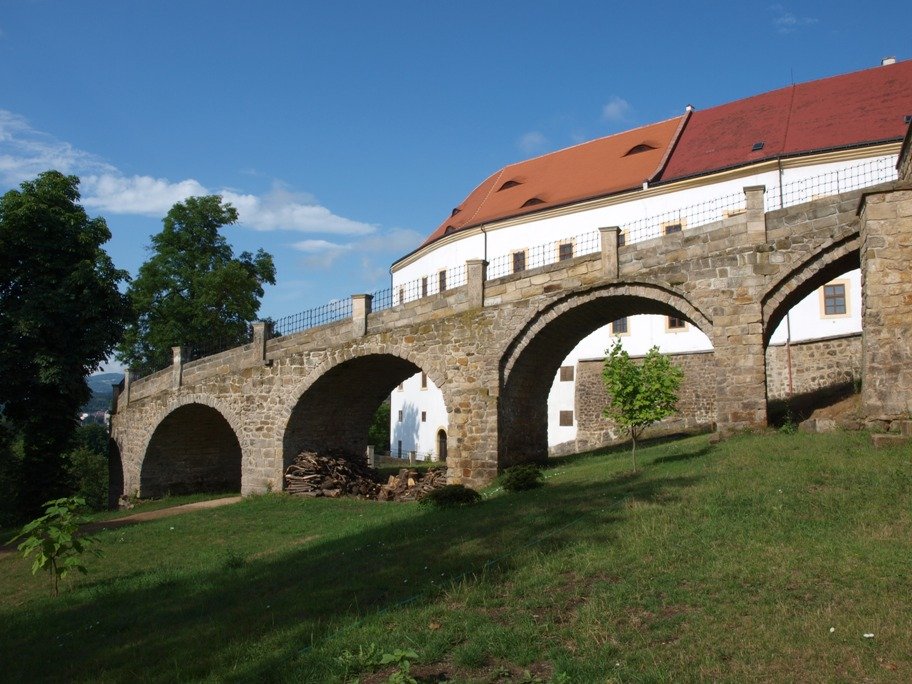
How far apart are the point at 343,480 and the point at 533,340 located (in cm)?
702

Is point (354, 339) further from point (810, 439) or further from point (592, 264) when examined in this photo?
point (810, 439)

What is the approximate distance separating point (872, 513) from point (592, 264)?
9150mm

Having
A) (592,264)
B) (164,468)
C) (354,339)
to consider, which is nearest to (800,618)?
(592,264)

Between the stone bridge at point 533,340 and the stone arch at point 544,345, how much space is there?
3 centimetres

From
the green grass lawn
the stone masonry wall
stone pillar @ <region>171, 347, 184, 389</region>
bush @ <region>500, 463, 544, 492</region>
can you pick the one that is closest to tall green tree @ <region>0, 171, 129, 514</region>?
stone pillar @ <region>171, 347, 184, 389</region>

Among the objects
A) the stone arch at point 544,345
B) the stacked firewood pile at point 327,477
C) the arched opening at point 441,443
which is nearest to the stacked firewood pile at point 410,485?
the stacked firewood pile at point 327,477

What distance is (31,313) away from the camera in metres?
22.5

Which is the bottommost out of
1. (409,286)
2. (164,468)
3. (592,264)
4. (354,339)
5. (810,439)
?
(164,468)

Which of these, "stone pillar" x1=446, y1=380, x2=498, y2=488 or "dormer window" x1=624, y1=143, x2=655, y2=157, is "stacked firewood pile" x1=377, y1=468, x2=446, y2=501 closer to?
"stone pillar" x1=446, y1=380, x2=498, y2=488

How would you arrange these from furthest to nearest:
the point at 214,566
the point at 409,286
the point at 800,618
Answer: the point at 409,286 < the point at 214,566 < the point at 800,618

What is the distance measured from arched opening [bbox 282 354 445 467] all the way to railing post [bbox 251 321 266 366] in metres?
1.96

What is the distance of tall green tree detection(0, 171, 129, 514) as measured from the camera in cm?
2280

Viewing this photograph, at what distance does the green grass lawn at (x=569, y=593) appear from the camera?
525 cm

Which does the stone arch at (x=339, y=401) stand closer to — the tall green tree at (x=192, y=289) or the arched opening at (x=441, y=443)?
the tall green tree at (x=192, y=289)
